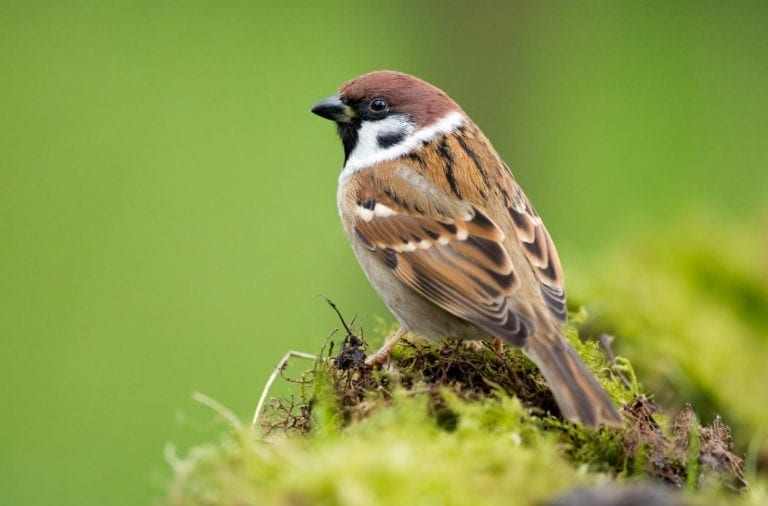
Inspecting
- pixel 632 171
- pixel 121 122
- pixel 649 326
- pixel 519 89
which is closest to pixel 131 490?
pixel 649 326

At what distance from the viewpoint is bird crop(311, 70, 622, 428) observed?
3.48m

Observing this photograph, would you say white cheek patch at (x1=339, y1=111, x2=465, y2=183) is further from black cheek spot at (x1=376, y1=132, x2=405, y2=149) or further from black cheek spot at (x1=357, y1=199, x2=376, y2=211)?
black cheek spot at (x1=357, y1=199, x2=376, y2=211)

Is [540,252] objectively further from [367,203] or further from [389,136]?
[389,136]

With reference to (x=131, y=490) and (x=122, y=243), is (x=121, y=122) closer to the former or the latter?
(x=122, y=243)

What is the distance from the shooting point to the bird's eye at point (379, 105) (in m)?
4.66

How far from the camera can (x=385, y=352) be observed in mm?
3363

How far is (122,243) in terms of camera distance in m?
9.76

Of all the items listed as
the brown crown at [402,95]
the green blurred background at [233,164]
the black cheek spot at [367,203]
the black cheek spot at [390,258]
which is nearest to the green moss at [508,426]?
the black cheek spot at [390,258]

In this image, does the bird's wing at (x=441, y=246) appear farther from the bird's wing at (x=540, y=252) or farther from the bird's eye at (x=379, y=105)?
the bird's eye at (x=379, y=105)

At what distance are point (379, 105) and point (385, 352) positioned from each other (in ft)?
5.44

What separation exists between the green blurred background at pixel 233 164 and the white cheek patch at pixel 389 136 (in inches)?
68.0

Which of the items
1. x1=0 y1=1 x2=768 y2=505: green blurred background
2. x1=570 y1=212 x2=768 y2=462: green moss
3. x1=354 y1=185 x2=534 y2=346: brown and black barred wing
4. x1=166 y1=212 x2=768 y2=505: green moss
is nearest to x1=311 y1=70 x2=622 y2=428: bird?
x1=354 y1=185 x2=534 y2=346: brown and black barred wing

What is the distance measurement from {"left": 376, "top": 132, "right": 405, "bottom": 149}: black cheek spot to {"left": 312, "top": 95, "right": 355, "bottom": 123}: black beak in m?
0.20

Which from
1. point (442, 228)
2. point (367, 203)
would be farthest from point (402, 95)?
point (442, 228)
